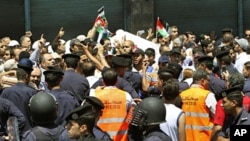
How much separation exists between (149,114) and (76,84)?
3704mm

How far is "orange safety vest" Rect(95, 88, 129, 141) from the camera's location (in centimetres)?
956

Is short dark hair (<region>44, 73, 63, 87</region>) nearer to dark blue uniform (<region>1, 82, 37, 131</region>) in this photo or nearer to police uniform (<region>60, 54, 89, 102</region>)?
dark blue uniform (<region>1, 82, 37, 131</region>)

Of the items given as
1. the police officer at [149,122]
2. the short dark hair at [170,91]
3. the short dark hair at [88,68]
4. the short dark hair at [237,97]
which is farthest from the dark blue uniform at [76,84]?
the police officer at [149,122]

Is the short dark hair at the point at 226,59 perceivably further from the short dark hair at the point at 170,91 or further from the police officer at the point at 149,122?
the police officer at the point at 149,122

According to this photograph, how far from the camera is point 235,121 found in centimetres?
844

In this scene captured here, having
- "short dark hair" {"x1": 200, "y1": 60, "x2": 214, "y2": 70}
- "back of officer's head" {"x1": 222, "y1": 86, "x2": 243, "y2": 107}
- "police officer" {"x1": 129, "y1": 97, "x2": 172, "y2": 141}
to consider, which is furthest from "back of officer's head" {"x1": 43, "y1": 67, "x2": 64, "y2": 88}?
"short dark hair" {"x1": 200, "y1": 60, "x2": 214, "y2": 70}

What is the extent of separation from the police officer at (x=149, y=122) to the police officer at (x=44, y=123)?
0.82 meters

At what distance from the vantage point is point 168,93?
908cm

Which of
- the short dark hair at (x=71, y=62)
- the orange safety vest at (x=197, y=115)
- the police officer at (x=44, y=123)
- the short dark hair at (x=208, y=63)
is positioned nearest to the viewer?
the police officer at (x=44, y=123)

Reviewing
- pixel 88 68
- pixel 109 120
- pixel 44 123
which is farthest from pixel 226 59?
pixel 44 123

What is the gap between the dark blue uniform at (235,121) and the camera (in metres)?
8.28

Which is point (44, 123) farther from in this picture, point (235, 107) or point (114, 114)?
point (235, 107)

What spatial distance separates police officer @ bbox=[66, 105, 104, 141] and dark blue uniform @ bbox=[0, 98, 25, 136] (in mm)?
2137

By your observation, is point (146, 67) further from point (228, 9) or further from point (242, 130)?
point (228, 9)
